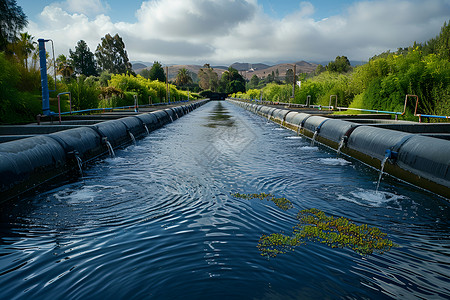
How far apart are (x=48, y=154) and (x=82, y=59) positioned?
4033 inches

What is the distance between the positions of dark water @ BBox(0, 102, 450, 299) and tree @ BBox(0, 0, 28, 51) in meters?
25.4

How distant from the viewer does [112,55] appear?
104062 millimetres

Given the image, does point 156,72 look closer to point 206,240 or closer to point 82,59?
point 82,59

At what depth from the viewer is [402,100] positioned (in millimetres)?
14922

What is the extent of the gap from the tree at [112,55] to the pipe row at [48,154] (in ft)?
331

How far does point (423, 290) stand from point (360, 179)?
396 centimetres

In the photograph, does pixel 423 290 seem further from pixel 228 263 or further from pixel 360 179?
pixel 360 179

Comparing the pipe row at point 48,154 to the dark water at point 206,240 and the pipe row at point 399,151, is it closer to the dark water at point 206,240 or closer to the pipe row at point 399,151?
the dark water at point 206,240

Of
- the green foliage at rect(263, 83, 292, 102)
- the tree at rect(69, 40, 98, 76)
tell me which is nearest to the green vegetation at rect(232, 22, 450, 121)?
the green foliage at rect(263, 83, 292, 102)

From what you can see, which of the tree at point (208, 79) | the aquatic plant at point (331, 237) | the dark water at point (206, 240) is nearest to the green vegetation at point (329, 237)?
the aquatic plant at point (331, 237)

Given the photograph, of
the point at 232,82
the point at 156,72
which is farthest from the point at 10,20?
the point at 232,82

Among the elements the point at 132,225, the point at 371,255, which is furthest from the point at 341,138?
Result: the point at 132,225

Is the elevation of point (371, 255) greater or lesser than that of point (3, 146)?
lesser

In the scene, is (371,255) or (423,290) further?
(371,255)
